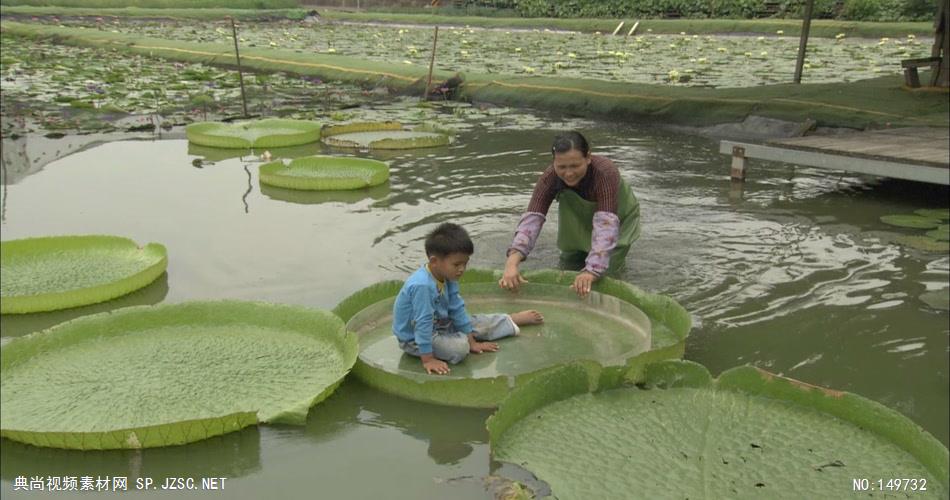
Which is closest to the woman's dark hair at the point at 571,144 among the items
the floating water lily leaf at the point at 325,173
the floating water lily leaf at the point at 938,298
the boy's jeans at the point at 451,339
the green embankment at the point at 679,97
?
the boy's jeans at the point at 451,339

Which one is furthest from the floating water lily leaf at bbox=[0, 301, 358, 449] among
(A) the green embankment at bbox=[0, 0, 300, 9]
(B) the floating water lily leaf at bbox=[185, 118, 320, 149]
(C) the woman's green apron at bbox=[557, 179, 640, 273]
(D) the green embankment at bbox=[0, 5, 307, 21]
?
(A) the green embankment at bbox=[0, 0, 300, 9]

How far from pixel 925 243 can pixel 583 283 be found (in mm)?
2469

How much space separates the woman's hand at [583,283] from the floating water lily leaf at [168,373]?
3.66 feet

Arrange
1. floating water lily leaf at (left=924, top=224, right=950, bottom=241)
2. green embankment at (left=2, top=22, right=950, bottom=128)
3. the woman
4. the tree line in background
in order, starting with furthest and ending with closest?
the tree line in background, green embankment at (left=2, top=22, right=950, bottom=128), floating water lily leaf at (left=924, top=224, right=950, bottom=241), the woman

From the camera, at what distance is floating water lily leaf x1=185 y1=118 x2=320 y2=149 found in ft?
26.9

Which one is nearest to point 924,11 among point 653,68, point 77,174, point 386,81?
point 653,68

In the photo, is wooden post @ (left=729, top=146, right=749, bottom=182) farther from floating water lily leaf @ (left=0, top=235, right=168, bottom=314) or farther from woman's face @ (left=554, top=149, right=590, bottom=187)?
floating water lily leaf @ (left=0, top=235, right=168, bottom=314)

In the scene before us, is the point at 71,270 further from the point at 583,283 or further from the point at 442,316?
the point at 583,283

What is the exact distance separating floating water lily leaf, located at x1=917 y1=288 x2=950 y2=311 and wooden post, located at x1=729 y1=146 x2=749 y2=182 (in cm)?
252

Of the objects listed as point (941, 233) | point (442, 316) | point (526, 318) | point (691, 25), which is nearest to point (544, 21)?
point (691, 25)

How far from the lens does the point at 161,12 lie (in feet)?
98.5

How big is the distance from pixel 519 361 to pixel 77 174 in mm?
4959

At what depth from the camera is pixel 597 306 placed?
3826 mm

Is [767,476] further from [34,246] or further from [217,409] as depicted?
[34,246]
